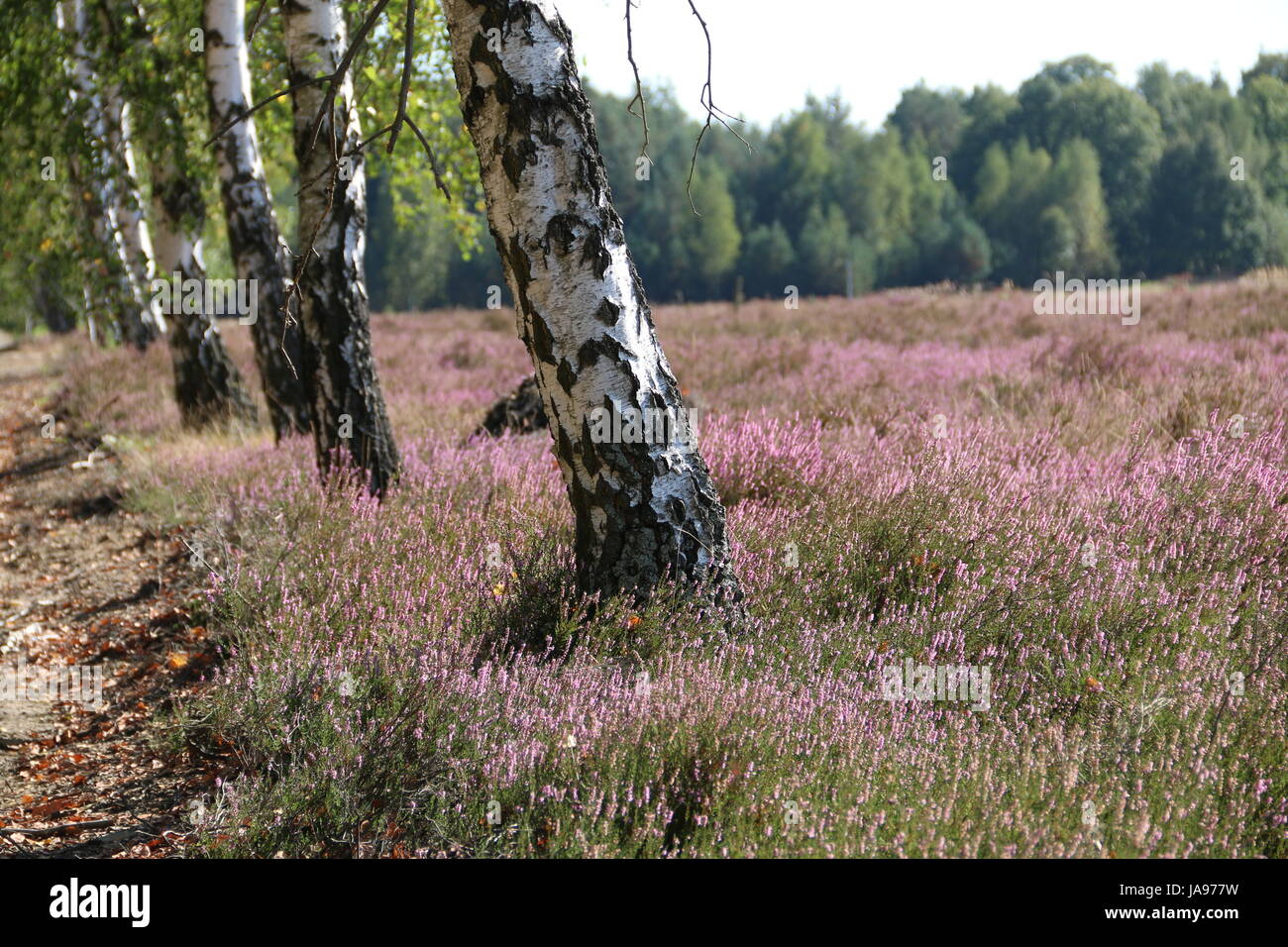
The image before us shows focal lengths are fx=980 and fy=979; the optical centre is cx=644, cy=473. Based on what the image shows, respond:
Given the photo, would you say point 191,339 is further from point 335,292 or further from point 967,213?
point 967,213

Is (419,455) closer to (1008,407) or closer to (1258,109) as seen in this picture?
(1008,407)

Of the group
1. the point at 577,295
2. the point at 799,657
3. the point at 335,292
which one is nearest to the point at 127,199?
the point at 335,292

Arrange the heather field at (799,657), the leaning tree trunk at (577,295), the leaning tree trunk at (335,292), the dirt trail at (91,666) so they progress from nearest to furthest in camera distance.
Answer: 1. the heather field at (799,657)
2. the dirt trail at (91,666)
3. the leaning tree trunk at (577,295)
4. the leaning tree trunk at (335,292)

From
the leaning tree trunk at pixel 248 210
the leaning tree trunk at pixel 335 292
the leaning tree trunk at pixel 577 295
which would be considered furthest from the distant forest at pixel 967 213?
the leaning tree trunk at pixel 577 295

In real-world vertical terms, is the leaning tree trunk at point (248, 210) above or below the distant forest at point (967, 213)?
below

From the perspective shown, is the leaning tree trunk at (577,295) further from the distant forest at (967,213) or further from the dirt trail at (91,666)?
the distant forest at (967,213)

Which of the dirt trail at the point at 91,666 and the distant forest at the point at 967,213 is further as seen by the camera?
the distant forest at the point at 967,213

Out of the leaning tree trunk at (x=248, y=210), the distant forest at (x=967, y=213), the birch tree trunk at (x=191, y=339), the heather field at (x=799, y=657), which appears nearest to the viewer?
the heather field at (x=799, y=657)

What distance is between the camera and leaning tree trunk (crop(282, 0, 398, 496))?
17.1ft

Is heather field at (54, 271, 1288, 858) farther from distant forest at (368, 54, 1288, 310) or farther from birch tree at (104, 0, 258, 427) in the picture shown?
distant forest at (368, 54, 1288, 310)

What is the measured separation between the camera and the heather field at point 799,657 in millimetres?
2486

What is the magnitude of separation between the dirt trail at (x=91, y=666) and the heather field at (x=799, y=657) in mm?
204

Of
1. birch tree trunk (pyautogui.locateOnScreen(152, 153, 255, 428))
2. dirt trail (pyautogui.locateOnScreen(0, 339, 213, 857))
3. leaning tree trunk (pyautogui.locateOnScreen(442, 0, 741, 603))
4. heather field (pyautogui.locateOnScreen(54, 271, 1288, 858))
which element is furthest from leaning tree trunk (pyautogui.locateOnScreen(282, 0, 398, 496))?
birch tree trunk (pyautogui.locateOnScreen(152, 153, 255, 428))

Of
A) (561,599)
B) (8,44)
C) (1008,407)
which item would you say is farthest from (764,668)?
(8,44)
